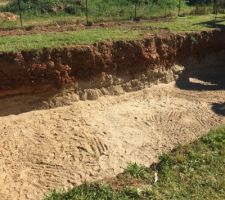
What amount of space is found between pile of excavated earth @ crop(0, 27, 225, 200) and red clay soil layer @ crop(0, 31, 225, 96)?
3cm

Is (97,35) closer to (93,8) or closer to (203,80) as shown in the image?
(203,80)

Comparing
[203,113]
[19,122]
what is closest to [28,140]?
[19,122]

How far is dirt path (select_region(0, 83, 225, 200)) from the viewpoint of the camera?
12.0m

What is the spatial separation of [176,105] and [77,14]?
25.4 ft

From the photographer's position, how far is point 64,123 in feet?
46.1

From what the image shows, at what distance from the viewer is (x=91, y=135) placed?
13.6 m

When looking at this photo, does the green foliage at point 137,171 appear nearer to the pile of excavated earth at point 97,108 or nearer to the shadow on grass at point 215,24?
the pile of excavated earth at point 97,108

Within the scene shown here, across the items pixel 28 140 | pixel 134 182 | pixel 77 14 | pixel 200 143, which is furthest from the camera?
pixel 77 14

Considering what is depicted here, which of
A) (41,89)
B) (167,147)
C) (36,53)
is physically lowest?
(167,147)

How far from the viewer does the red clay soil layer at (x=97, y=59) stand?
14195mm

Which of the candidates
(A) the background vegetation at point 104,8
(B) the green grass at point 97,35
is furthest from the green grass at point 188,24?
(A) the background vegetation at point 104,8

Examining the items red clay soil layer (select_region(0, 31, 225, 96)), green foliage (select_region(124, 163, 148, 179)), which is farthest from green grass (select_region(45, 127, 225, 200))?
red clay soil layer (select_region(0, 31, 225, 96))

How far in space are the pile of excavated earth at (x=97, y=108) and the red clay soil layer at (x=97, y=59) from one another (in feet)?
0.11

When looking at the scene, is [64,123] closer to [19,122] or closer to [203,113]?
[19,122]
